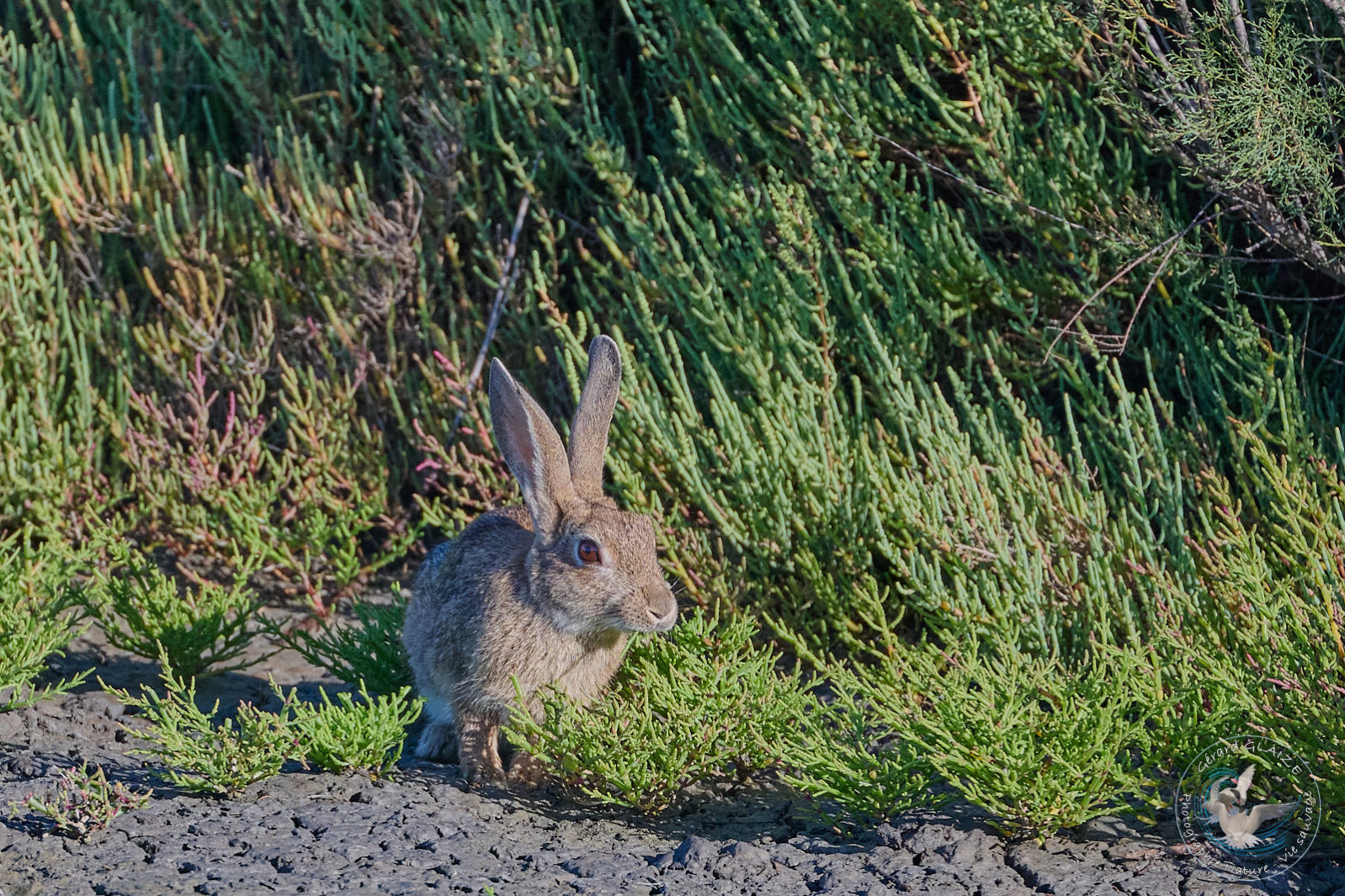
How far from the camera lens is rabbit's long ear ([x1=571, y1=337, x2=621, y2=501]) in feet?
13.1

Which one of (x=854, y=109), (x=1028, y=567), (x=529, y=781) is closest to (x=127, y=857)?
(x=529, y=781)

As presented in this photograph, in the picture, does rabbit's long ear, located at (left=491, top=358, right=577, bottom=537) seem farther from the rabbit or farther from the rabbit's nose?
the rabbit's nose

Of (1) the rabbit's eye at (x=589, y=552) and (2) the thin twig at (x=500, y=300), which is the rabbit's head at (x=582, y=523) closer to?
(1) the rabbit's eye at (x=589, y=552)

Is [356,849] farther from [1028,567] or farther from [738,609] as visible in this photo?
[1028,567]

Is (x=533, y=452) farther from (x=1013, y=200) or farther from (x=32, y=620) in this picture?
(x=1013, y=200)

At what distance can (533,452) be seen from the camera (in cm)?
391

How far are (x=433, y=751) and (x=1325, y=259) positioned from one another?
3396 millimetres

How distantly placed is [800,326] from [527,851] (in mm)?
2453

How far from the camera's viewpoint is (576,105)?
586 cm

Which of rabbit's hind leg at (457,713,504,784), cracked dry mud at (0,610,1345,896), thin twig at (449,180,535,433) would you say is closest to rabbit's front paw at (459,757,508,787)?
rabbit's hind leg at (457,713,504,784)

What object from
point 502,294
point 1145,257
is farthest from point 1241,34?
point 502,294

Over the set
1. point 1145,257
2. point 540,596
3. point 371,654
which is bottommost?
point 371,654

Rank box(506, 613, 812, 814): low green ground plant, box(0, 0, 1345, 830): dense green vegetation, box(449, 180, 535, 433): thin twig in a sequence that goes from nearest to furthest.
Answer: box(506, 613, 812, 814): low green ground plant, box(0, 0, 1345, 830): dense green vegetation, box(449, 180, 535, 433): thin twig

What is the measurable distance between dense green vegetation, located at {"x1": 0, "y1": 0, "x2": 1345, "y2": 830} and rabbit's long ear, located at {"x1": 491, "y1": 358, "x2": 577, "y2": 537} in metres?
0.63
